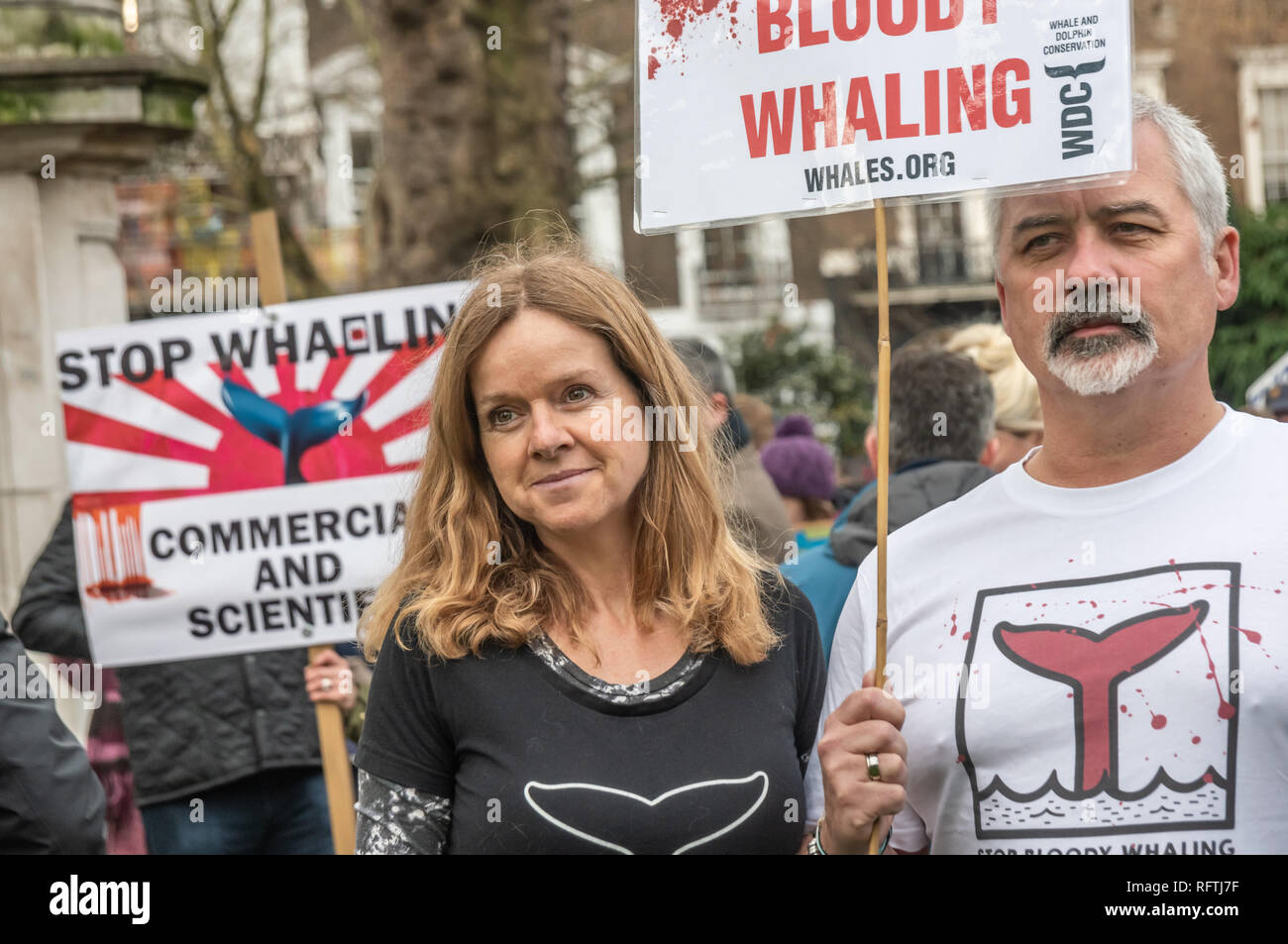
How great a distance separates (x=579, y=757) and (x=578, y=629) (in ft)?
0.71

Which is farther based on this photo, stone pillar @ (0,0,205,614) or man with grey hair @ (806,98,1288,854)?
stone pillar @ (0,0,205,614)

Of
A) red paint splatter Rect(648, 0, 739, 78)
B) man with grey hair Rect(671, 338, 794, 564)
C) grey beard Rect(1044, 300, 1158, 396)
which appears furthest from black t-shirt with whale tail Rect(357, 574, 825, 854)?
man with grey hair Rect(671, 338, 794, 564)

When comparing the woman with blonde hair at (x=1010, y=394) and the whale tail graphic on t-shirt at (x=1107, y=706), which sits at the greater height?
the woman with blonde hair at (x=1010, y=394)

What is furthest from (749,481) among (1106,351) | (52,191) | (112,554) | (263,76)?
(263,76)

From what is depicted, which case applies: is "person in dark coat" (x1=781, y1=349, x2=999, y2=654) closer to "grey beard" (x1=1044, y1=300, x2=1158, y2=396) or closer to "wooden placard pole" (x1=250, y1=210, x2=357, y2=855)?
"wooden placard pole" (x1=250, y1=210, x2=357, y2=855)

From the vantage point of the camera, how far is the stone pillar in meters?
6.96

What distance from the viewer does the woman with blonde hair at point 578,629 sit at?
2146mm

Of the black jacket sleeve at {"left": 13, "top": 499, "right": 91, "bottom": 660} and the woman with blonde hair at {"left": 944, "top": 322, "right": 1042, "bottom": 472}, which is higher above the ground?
the woman with blonde hair at {"left": 944, "top": 322, "right": 1042, "bottom": 472}

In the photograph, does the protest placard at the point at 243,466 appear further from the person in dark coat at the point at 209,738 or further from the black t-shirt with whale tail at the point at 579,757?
the black t-shirt with whale tail at the point at 579,757

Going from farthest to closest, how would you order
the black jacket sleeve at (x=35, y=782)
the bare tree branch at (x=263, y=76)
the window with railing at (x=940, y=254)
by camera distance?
1. the window with railing at (x=940, y=254)
2. the bare tree branch at (x=263, y=76)
3. the black jacket sleeve at (x=35, y=782)

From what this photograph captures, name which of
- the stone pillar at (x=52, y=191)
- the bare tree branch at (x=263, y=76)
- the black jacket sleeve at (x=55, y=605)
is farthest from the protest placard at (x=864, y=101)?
the bare tree branch at (x=263, y=76)

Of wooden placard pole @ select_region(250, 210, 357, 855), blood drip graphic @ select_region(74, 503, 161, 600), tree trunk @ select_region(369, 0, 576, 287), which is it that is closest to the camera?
wooden placard pole @ select_region(250, 210, 357, 855)

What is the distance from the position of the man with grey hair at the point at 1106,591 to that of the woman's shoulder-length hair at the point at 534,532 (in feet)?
0.79
